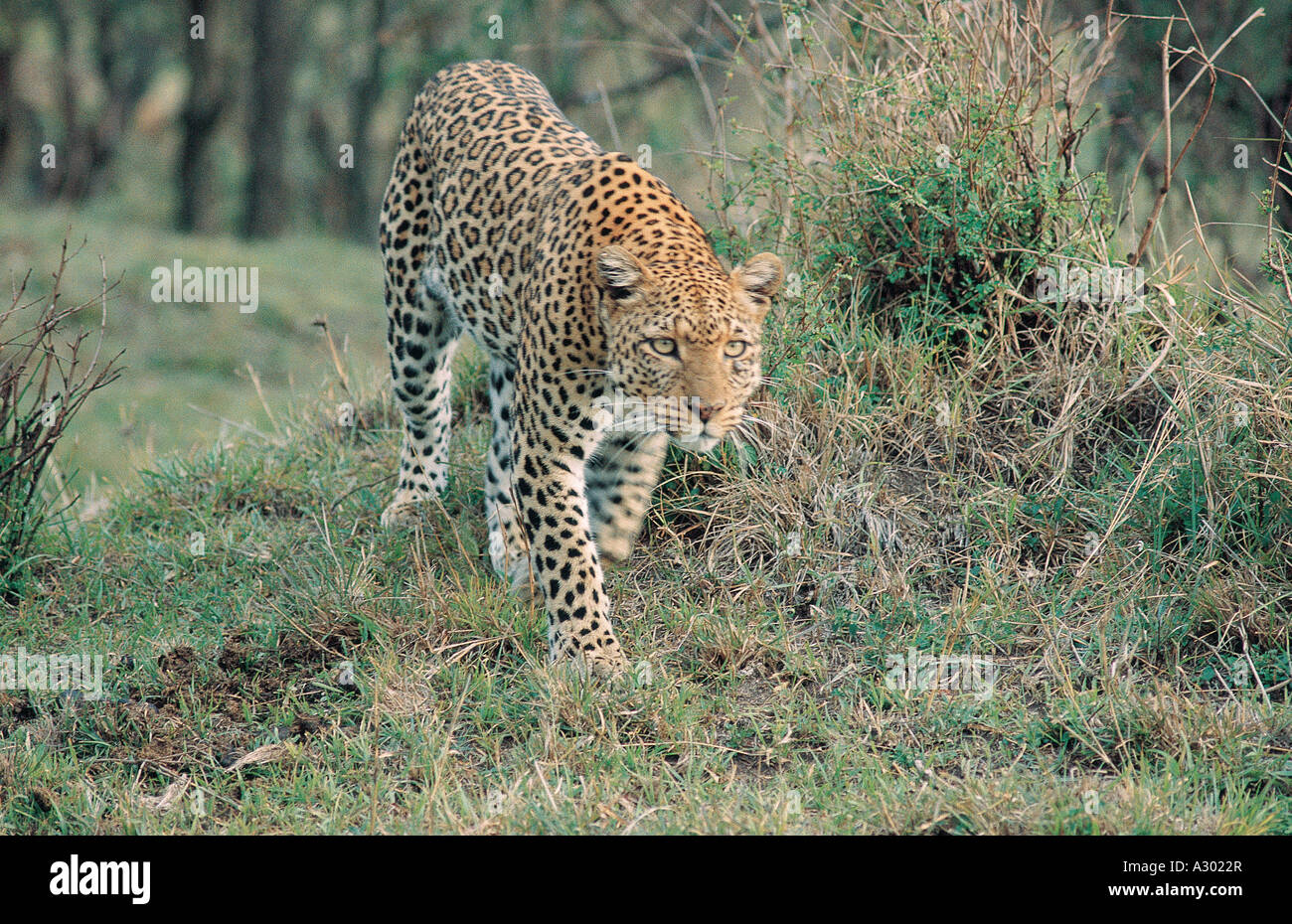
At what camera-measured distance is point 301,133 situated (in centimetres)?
3002

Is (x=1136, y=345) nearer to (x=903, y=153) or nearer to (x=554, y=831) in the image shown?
(x=903, y=153)

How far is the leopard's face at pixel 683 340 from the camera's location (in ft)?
15.8

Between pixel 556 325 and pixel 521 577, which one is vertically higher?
pixel 556 325

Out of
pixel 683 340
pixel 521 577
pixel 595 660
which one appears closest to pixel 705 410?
pixel 683 340

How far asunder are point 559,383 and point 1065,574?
7.23 ft

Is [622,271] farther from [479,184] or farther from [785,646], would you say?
[785,646]

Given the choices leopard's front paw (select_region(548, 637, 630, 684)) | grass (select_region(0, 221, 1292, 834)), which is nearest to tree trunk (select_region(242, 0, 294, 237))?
grass (select_region(0, 221, 1292, 834))

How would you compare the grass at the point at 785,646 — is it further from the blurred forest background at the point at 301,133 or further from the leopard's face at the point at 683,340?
the blurred forest background at the point at 301,133

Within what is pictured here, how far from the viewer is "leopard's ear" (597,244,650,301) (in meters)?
4.91

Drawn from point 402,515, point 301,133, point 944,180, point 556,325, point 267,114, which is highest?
point 944,180

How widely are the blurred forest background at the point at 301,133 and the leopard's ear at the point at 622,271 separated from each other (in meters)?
1.66

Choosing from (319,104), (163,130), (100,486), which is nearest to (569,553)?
(100,486)

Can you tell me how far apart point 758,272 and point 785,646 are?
1.46 metres

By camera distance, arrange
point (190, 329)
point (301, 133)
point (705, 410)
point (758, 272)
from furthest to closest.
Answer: point (301, 133), point (190, 329), point (758, 272), point (705, 410)
